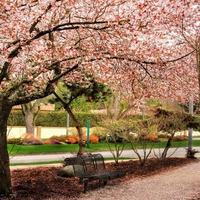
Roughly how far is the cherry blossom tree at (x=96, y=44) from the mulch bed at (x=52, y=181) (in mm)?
677

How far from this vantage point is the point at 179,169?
14.9 meters

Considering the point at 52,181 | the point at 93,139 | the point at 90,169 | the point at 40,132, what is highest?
the point at 40,132

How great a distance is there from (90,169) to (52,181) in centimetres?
112

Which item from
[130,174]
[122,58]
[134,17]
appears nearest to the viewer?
[134,17]

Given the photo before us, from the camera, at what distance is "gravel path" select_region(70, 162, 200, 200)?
31.2ft

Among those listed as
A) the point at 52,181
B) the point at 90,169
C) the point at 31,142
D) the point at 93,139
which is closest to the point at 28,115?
the point at 31,142

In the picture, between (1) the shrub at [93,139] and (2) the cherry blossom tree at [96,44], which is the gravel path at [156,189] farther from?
(1) the shrub at [93,139]

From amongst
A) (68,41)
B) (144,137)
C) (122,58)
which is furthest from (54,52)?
(144,137)

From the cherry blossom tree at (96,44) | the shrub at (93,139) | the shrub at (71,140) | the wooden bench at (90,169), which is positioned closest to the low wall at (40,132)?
the shrub at (71,140)

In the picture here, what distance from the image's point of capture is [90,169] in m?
11.1

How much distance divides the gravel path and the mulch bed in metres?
0.41

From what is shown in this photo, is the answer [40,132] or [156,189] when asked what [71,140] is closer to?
[40,132]

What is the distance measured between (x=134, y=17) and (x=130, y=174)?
252 inches

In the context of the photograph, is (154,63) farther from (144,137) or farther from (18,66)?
(144,137)
